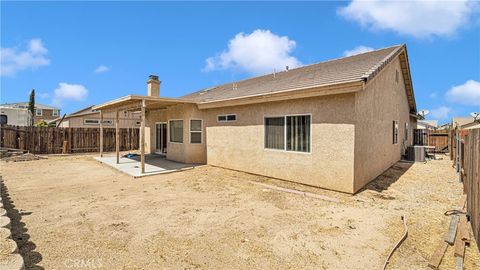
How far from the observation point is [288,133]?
8086mm

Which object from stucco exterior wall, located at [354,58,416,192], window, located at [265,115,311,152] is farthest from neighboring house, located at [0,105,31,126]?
stucco exterior wall, located at [354,58,416,192]

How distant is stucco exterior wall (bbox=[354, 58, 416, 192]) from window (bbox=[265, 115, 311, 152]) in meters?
1.50

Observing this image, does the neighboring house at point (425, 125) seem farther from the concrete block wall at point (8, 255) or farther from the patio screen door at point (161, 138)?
the concrete block wall at point (8, 255)

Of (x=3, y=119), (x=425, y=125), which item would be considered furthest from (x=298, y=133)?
(x=425, y=125)

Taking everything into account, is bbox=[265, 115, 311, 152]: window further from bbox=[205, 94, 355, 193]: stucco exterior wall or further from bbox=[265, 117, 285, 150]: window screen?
bbox=[205, 94, 355, 193]: stucco exterior wall

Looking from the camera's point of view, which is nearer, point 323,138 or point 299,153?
point 323,138

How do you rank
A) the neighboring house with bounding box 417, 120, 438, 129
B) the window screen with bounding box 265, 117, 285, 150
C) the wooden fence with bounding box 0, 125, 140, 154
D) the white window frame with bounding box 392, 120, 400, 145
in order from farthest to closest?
the neighboring house with bounding box 417, 120, 438, 129, the wooden fence with bounding box 0, 125, 140, 154, the white window frame with bounding box 392, 120, 400, 145, the window screen with bounding box 265, 117, 285, 150

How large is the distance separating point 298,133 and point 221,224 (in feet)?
13.9

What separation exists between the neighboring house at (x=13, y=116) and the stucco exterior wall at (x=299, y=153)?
24.3m

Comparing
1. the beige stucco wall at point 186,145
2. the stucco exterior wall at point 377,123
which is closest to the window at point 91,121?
the beige stucco wall at point 186,145

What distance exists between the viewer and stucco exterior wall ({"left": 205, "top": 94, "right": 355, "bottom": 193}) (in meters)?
6.70

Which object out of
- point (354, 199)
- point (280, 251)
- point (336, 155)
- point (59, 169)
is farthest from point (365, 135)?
point (59, 169)

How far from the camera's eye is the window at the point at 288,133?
760 cm

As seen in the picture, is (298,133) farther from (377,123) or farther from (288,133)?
(377,123)
